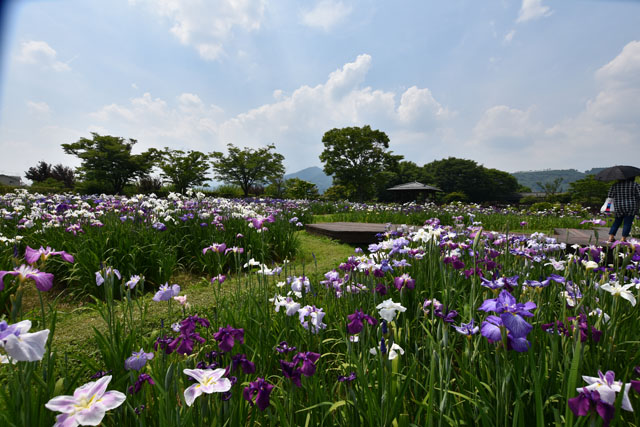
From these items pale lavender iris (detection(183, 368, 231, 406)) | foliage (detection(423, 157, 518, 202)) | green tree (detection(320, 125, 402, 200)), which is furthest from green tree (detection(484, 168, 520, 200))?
pale lavender iris (detection(183, 368, 231, 406))

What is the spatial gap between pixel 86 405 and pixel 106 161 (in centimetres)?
3886

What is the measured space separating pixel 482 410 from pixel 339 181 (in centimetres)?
4189

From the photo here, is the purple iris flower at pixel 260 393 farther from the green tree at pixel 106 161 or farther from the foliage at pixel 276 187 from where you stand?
the foliage at pixel 276 187

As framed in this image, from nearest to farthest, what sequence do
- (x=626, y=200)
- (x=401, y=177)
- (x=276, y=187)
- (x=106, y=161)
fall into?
(x=626, y=200) < (x=106, y=161) < (x=276, y=187) < (x=401, y=177)

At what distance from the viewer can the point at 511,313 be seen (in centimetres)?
110

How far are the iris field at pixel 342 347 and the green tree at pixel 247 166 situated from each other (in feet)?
140

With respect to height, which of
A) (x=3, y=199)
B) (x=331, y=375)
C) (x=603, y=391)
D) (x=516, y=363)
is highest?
(x=3, y=199)

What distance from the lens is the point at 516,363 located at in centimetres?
140

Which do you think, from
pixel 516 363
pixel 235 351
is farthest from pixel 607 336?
pixel 235 351

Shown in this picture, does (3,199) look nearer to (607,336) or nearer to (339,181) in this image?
(607,336)

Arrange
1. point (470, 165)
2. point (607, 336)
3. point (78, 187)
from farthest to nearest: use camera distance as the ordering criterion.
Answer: point (470, 165) → point (78, 187) → point (607, 336)

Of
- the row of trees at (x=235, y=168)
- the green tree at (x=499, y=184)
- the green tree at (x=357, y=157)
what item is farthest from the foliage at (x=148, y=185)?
the green tree at (x=499, y=184)

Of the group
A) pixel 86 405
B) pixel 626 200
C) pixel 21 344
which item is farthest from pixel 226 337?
pixel 626 200

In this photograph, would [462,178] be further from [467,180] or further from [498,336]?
[498,336]
